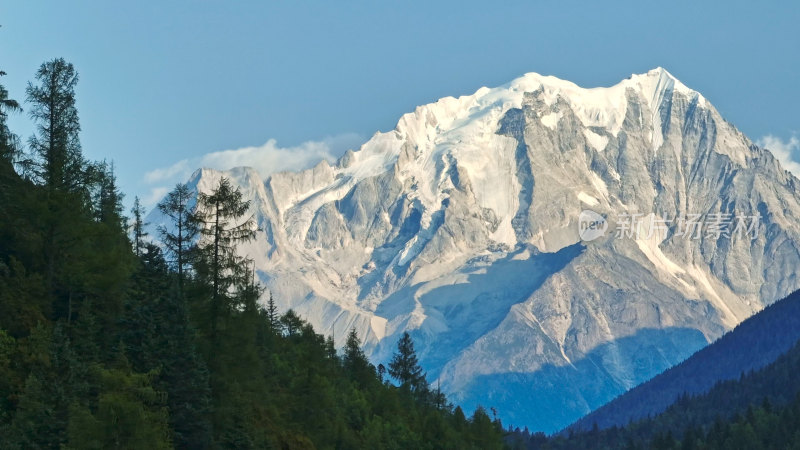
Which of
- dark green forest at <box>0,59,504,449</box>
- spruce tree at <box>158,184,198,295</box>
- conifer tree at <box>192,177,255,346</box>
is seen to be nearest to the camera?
dark green forest at <box>0,59,504,449</box>

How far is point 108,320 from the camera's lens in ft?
259

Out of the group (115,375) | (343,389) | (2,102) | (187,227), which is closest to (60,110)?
(2,102)

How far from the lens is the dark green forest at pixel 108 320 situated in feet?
210

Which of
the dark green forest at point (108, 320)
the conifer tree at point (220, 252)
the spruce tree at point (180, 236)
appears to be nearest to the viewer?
the dark green forest at point (108, 320)

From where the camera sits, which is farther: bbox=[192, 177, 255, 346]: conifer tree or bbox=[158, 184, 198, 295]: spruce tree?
bbox=[158, 184, 198, 295]: spruce tree

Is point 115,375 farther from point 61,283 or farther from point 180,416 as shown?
point 61,283

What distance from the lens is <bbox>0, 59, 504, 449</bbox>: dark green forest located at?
210 ft

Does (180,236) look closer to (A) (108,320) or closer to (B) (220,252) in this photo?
(B) (220,252)

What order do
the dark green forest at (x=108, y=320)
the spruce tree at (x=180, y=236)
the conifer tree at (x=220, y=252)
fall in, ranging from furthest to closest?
the spruce tree at (x=180, y=236) < the conifer tree at (x=220, y=252) < the dark green forest at (x=108, y=320)

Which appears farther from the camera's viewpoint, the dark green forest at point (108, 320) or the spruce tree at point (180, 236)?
the spruce tree at point (180, 236)

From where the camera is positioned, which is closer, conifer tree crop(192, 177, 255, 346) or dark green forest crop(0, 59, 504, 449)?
dark green forest crop(0, 59, 504, 449)

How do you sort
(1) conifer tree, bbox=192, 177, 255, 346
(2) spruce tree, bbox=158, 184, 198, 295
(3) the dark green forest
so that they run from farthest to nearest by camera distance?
(2) spruce tree, bbox=158, 184, 198, 295, (1) conifer tree, bbox=192, 177, 255, 346, (3) the dark green forest

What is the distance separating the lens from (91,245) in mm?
81438

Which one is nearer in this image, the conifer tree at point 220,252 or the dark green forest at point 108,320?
the dark green forest at point 108,320
